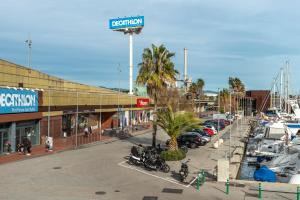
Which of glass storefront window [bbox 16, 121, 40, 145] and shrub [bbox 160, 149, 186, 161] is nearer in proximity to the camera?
shrub [bbox 160, 149, 186, 161]

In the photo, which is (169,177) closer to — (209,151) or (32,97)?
(209,151)

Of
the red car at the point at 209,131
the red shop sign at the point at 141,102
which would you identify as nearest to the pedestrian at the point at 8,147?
the red car at the point at 209,131

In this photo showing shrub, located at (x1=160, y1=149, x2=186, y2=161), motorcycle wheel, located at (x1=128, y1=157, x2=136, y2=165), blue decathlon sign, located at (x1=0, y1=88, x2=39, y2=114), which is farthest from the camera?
blue decathlon sign, located at (x1=0, y1=88, x2=39, y2=114)

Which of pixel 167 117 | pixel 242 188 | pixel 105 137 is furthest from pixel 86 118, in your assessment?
pixel 242 188

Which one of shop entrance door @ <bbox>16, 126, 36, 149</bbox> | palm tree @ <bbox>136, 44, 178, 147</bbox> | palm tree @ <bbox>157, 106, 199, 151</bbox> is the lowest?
shop entrance door @ <bbox>16, 126, 36, 149</bbox>

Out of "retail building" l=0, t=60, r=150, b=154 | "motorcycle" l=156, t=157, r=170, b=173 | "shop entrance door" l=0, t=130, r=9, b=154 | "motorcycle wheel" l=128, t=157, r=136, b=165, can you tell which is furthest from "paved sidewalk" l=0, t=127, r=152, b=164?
"motorcycle" l=156, t=157, r=170, b=173

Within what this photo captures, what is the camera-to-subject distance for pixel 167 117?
119 feet

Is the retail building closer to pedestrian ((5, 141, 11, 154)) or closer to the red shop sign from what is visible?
pedestrian ((5, 141, 11, 154))

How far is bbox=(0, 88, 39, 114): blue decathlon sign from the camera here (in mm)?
37344

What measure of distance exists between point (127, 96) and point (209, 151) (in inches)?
1444

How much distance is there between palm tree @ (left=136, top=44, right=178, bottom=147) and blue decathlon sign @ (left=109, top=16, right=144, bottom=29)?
4048 cm

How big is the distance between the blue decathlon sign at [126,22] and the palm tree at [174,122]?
50139 mm

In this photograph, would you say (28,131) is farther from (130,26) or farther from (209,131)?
(130,26)

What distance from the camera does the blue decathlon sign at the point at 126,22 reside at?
8388cm
